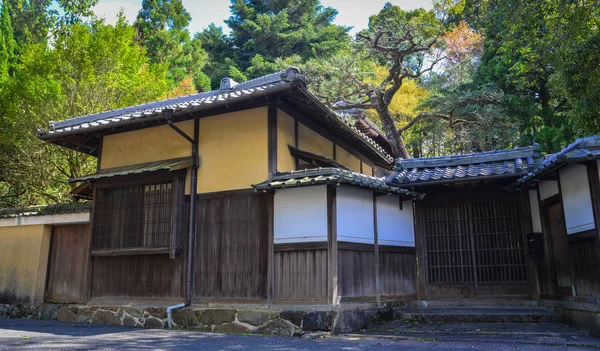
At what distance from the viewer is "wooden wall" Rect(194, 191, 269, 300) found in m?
9.63

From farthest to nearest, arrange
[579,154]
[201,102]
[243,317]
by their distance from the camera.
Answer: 1. [201,102]
2. [243,317]
3. [579,154]

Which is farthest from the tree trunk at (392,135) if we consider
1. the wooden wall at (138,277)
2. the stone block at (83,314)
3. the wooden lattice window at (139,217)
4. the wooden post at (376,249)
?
the stone block at (83,314)

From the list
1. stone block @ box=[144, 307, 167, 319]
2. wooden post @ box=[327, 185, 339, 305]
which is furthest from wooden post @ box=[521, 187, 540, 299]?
stone block @ box=[144, 307, 167, 319]

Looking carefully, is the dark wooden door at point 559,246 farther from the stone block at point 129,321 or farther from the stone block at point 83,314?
the stone block at point 83,314

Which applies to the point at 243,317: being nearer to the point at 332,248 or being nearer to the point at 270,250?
the point at 270,250

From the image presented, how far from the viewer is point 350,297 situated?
9219 millimetres

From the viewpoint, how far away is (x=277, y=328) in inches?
348

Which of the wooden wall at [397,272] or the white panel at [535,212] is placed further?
the wooden wall at [397,272]

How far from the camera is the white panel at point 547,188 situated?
362 inches

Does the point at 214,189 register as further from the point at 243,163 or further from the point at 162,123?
the point at 162,123

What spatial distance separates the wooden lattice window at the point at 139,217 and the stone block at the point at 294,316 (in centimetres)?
301

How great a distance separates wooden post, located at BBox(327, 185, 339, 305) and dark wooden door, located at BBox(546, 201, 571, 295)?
4450 millimetres

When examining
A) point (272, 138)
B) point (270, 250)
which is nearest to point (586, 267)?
point (270, 250)

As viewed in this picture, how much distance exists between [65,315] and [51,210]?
2.93 meters
